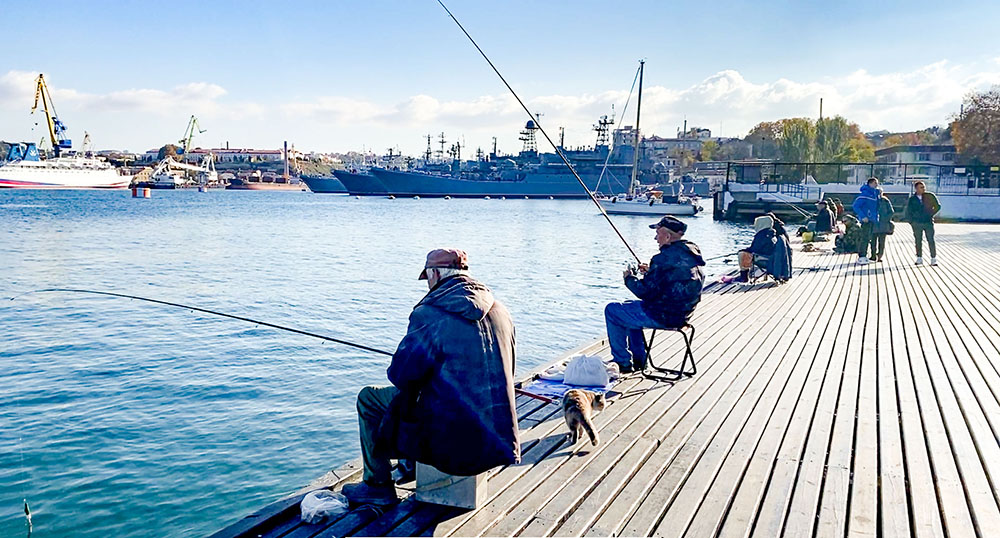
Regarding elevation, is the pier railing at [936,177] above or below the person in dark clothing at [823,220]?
above

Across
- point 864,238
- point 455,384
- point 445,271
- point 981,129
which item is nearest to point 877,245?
point 864,238

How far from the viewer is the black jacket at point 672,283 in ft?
17.9

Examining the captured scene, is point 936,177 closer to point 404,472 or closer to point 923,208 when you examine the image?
point 923,208

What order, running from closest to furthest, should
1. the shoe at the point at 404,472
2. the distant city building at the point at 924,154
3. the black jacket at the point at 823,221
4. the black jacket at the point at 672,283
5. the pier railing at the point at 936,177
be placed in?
the shoe at the point at 404,472 < the black jacket at the point at 672,283 < the black jacket at the point at 823,221 < the pier railing at the point at 936,177 < the distant city building at the point at 924,154

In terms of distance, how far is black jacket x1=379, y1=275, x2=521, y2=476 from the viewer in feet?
10.2

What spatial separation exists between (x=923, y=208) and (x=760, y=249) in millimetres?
3874

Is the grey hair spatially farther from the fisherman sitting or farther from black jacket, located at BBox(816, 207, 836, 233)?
black jacket, located at BBox(816, 207, 836, 233)

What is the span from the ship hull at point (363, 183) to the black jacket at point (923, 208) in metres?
96.2

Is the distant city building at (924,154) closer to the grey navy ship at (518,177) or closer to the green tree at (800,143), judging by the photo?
the green tree at (800,143)

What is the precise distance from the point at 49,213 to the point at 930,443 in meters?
62.1

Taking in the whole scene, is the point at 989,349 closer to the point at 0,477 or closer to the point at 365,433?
the point at 365,433

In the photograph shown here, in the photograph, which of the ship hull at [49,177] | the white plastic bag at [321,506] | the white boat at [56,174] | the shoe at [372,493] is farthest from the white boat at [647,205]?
the white boat at [56,174]

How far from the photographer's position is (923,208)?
13453 mm

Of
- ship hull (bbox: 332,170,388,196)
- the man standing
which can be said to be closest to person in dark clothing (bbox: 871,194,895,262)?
the man standing
